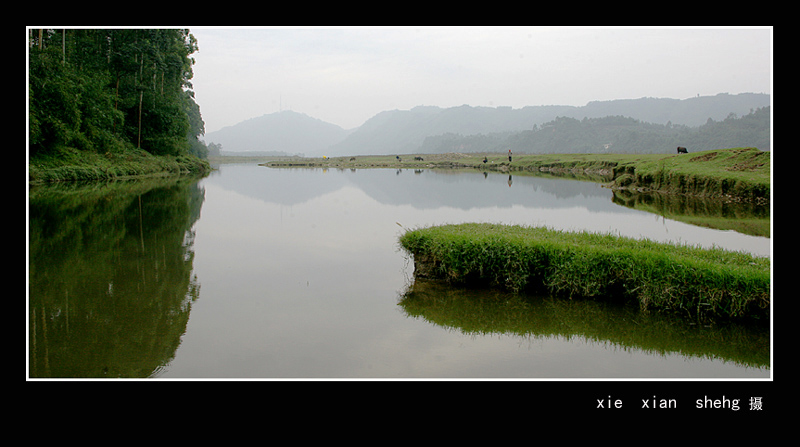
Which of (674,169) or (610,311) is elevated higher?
(674,169)

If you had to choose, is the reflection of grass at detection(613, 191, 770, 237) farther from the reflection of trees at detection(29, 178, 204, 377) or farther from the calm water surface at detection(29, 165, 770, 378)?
the reflection of trees at detection(29, 178, 204, 377)

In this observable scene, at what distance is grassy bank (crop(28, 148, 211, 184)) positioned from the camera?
100.0 ft

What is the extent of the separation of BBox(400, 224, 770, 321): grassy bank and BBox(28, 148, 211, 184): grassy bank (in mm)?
28568

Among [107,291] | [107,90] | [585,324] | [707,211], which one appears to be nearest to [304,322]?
[107,291]

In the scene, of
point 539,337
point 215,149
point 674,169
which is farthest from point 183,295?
point 215,149

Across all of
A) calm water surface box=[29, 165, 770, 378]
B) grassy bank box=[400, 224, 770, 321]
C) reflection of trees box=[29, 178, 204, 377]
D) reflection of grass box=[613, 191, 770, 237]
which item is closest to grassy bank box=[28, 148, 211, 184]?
reflection of trees box=[29, 178, 204, 377]

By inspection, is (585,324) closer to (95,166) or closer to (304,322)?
(304,322)

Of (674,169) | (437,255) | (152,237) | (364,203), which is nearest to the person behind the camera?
(437,255)

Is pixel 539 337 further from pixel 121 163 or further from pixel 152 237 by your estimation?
pixel 121 163

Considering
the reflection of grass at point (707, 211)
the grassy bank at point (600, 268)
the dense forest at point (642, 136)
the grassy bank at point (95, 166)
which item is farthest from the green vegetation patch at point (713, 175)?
the dense forest at point (642, 136)

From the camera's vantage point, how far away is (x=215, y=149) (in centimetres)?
16925

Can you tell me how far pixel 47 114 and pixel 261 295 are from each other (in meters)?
29.9

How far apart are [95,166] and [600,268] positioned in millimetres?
36172

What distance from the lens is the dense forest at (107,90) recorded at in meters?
31.2
